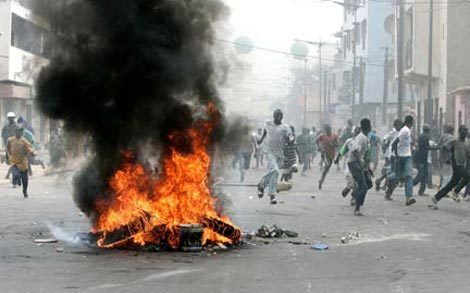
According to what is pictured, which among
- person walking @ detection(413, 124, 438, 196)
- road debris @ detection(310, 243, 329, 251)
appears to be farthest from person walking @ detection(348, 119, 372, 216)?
person walking @ detection(413, 124, 438, 196)

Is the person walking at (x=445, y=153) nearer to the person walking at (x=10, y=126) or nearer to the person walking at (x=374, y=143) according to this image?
the person walking at (x=374, y=143)

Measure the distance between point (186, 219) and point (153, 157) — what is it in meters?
0.98

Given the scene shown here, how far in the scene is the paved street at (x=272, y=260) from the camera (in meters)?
7.46

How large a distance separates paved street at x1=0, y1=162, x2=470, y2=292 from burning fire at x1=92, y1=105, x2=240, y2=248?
317 mm

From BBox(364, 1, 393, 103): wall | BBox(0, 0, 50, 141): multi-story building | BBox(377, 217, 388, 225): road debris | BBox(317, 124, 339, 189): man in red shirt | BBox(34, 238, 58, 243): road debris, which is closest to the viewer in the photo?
BBox(34, 238, 58, 243): road debris

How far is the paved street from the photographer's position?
24.5 feet

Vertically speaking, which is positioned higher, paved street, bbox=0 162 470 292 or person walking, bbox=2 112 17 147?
person walking, bbox=2 112 17 147

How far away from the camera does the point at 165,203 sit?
33.2 feet

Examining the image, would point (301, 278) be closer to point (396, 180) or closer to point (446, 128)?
point (396, 180)

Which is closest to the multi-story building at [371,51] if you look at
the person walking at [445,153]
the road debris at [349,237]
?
the person walking at [445,153]

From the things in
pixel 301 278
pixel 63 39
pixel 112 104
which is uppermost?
pixel 63 39

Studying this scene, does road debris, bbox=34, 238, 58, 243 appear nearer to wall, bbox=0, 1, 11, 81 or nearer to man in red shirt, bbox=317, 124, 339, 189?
man in red shirt, bbox=317, 124, 339, 189

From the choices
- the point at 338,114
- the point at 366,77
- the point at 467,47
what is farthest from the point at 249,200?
the point at 338,114

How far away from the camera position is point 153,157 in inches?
413
